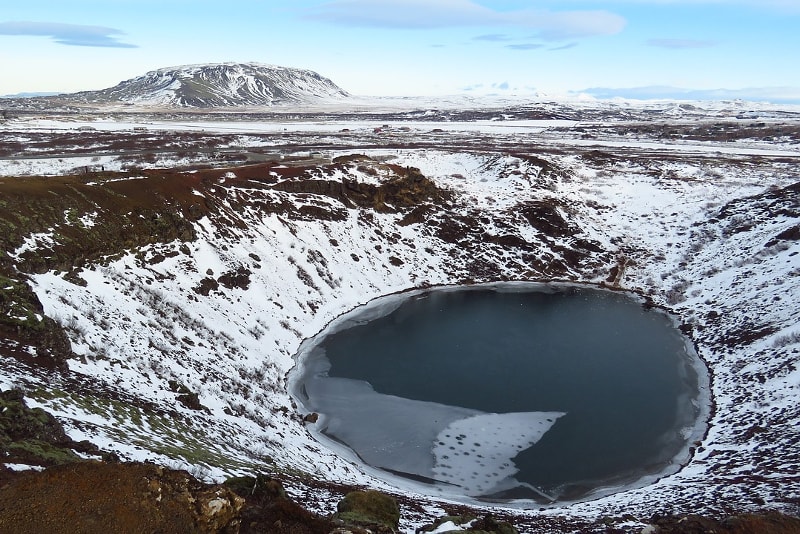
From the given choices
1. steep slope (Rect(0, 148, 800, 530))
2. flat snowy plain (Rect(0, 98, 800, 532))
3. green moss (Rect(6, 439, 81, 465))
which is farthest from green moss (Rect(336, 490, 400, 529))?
green moss (Rect(6, 439, 81, 465))

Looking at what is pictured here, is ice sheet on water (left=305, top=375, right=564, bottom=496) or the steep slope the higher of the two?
the steep slope

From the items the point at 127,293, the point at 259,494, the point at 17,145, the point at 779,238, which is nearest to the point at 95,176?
the point at 127,293

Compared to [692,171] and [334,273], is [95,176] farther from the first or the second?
[692,171]

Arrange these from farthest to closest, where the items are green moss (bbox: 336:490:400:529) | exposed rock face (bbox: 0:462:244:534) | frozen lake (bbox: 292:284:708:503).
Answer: frozen lake (bbox: 292:284:708:503), green moss (bbox: 336:490:400:529), exposed rock face (bbox: 0:462:244:534)

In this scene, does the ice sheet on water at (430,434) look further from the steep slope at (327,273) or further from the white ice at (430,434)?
the steep slope at (327,273)

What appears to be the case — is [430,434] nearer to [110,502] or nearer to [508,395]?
[508,395]

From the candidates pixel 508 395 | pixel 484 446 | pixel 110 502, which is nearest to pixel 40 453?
pixel 110 502

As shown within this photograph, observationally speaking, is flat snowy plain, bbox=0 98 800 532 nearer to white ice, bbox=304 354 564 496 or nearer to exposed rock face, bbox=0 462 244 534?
white ice, bbox=304 354 564 496
